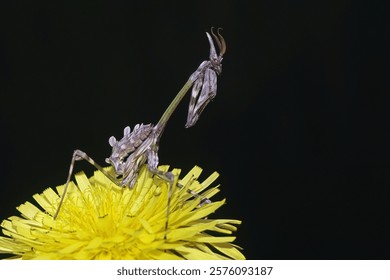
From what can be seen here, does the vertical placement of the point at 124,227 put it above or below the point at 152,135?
below

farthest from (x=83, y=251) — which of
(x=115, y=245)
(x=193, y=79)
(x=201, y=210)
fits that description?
(x=193, y=79)

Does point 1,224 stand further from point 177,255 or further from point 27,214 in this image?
point 177,255

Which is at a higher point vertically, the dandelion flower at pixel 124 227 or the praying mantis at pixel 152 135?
the praying mantis at pixel 152 135

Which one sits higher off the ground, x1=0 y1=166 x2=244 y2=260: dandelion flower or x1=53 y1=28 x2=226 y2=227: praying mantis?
x1=53 y1=28 x2=226 y2=227: praying mantis

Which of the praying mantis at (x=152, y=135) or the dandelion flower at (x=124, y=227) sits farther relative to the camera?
the praying mantis at (x=152, y=135)
